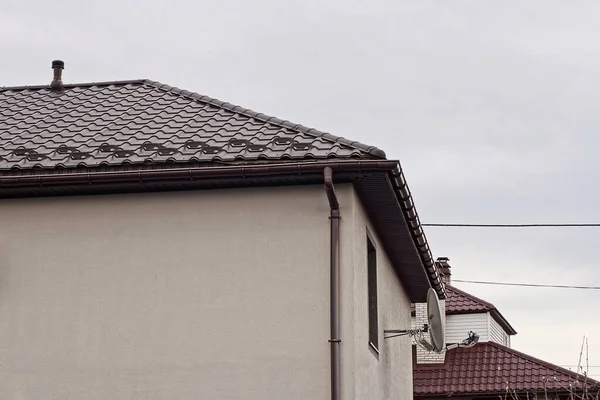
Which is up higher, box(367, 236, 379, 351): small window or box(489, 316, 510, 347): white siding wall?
box(489, 316, 510, 347): white siding wall

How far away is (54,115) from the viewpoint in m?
13.2

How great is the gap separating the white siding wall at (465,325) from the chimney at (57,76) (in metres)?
15.7

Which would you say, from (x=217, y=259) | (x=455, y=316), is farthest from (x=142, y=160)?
(x=455, y=316)

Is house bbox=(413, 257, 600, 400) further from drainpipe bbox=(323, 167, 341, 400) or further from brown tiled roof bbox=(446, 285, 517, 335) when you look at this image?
drainpipe bbox=(323, 167, 341, 400)

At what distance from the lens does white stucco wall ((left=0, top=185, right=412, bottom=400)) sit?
10.1 m

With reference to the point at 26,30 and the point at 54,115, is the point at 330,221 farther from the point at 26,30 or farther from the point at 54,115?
the point at 26,30

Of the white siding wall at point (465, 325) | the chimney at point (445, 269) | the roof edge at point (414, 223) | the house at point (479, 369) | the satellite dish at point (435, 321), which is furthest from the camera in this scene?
the chimney at point (445, 269)

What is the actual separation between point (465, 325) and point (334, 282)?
747 inches

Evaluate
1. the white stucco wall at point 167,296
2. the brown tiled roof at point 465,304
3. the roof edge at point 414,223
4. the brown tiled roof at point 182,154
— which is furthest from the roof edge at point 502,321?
the white stucco wall at point 167,296

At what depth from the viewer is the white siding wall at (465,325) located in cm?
2802

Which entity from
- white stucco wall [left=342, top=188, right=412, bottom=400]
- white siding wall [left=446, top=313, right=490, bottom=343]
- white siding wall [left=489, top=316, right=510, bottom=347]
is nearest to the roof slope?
white stucco wall [left=342, top=188, right=412, bottom=400]

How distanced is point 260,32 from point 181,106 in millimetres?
1423

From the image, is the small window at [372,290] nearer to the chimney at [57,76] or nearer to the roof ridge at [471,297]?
the chimney at [57,76]

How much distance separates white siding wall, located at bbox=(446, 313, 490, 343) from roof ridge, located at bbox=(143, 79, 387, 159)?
619 inches
